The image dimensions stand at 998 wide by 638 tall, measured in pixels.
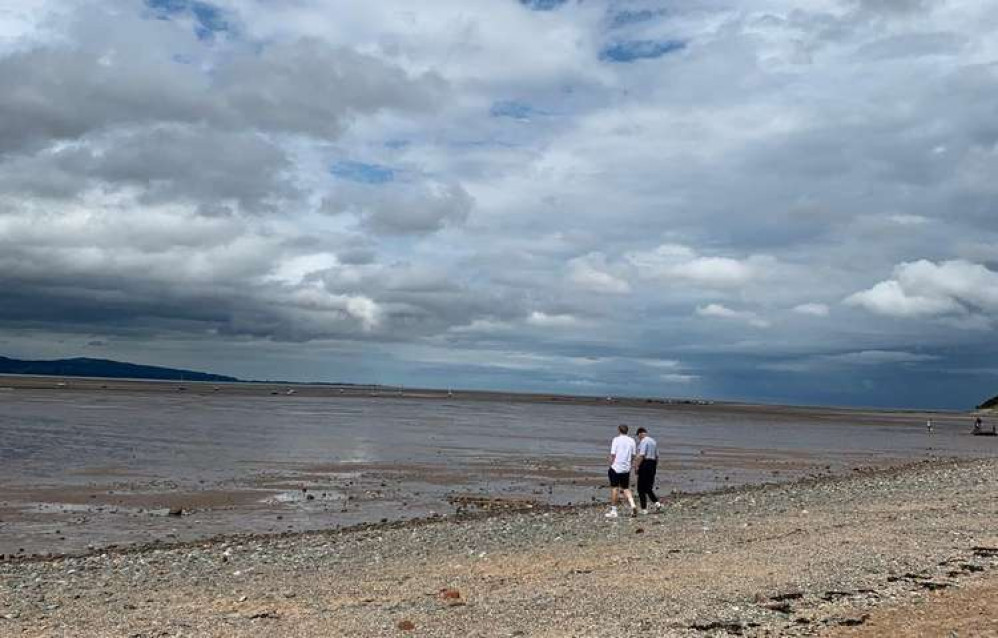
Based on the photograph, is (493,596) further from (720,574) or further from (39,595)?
(39,595)

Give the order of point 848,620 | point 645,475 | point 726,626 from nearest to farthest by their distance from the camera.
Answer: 1. point 726,626
2. point 848,620
3. point 645,475

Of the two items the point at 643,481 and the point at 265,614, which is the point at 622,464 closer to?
the point at 643,481

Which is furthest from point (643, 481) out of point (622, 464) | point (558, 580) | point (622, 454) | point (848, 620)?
point (848, 620)

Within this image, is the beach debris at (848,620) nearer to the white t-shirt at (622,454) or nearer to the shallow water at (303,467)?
the white t-shirt at (622,454)

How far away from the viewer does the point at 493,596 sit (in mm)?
14125

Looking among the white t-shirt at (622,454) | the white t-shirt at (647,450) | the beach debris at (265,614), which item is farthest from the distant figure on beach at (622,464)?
the beach debris at (265,614)

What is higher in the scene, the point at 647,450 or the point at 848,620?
the point at 647,450

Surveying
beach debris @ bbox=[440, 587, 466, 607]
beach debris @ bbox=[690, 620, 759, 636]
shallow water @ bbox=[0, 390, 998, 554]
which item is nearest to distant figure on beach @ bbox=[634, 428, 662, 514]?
shallow water @ bbox=[0, 390, 998, 554]

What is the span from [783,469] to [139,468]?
2848 cm

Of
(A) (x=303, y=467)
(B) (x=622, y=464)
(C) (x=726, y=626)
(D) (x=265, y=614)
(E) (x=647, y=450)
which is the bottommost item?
(A) (x=303, y=467)

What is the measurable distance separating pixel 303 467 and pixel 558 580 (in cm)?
2619

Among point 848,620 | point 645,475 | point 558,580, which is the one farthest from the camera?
point 645,475

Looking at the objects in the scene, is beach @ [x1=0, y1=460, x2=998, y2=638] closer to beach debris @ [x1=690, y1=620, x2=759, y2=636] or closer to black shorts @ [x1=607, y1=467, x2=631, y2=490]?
beach debris @ [x1=690, y1=620, x2=759, y2=636]

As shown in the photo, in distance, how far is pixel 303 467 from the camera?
3972cm
